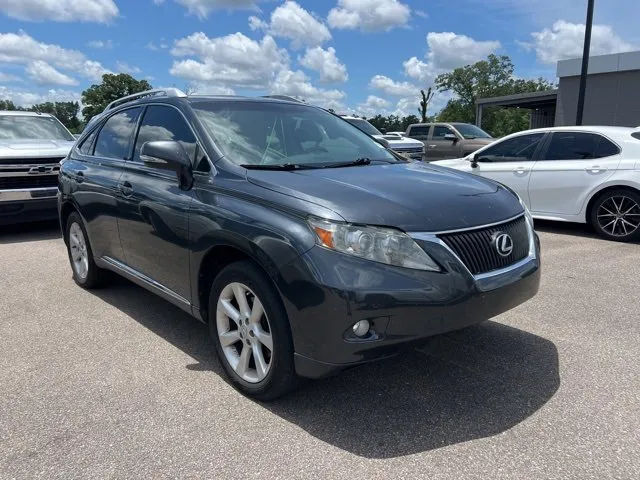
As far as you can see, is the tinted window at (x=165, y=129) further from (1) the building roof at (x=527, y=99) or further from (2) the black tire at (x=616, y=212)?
(1) the building roof at (x=527, y=99)

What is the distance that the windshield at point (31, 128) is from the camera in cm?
929

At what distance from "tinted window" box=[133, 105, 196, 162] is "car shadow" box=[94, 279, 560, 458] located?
4.83 feet

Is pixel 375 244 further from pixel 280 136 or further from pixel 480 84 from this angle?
pixel 480 84

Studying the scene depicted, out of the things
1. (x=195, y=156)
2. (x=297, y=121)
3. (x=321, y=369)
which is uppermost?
(x=297, y=121)

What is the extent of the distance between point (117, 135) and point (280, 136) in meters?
1.76

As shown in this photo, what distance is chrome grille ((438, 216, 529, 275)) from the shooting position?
110 inches

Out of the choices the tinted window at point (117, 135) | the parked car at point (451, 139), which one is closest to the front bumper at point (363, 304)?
the tinted window at point (117, 135)

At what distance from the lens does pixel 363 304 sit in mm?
2549

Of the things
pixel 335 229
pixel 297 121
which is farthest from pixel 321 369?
pixel 297 121

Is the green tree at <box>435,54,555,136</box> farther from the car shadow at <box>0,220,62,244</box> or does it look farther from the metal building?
the car shadow at <box>0,220,62,244</box>

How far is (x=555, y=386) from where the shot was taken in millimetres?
3209

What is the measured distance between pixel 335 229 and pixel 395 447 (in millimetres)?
1111

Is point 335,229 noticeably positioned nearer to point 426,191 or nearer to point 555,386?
point 426,191

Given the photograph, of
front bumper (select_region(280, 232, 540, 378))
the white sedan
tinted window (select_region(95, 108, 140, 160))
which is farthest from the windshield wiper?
the white sedan
